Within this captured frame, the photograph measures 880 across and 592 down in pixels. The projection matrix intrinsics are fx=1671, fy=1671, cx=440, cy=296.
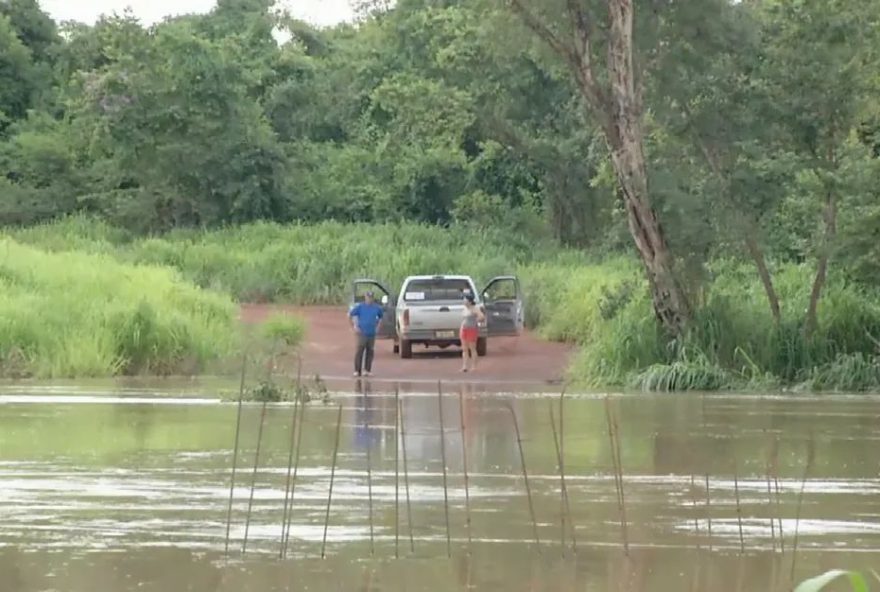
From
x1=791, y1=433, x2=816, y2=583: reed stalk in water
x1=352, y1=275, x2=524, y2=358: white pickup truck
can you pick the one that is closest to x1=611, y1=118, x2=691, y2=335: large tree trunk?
x1=352, y1=275, x2=524, y2=358: white pickup truck

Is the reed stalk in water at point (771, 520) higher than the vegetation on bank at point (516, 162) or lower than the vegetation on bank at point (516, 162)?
lower

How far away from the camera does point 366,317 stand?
29172 millimetres

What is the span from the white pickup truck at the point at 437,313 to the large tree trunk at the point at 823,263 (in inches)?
317

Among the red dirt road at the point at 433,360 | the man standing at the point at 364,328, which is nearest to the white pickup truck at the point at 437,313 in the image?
the red dirt road at the point at 433,360

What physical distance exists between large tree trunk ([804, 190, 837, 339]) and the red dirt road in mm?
4408

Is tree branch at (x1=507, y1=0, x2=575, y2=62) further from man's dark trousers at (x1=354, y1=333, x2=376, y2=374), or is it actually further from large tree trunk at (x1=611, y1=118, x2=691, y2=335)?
man's dark trousers at (x1=354, y1=333, x2=376, y2=374)

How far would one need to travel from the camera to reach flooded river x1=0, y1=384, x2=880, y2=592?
934 centimetres

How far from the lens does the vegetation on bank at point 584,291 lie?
26156 millimetres

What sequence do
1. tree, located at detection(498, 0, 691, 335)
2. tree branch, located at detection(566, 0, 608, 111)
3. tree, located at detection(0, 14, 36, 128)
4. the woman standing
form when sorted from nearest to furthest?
tree, located at detection(498, 0, 691, 335), tree branch, located at detection(566, 0, 608, 111), the woman standing, tree, located at detection(0, 14, 36, 128)

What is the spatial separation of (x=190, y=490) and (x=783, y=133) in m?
16.2

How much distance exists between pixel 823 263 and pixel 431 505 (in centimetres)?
1556

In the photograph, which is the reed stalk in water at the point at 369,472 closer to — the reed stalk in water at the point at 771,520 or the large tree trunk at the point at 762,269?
the reed stalk in water at the point at 771,520

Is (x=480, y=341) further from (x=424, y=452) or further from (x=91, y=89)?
(x=91, y=89)

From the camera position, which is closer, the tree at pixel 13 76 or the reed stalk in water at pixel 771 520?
the reed stalk in water at pixel 771 520
